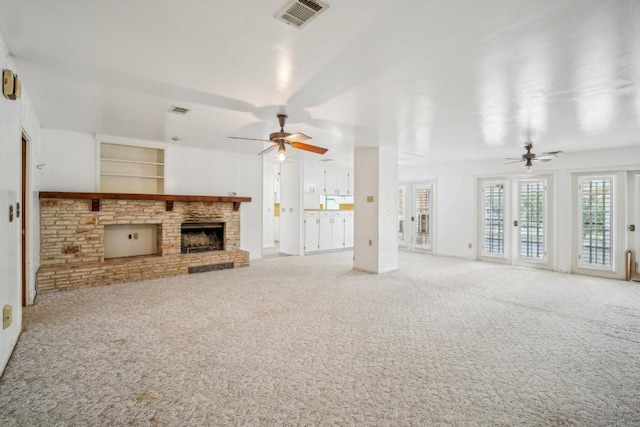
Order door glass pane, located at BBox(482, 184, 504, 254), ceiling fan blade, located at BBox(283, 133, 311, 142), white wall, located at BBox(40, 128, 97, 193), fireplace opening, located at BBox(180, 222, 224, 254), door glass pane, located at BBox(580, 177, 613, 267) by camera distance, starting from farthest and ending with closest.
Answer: door glass pane, located at BBox(482, 184, 504, 254) < fireplace opening, located at BBox(180, 222, 224, 254) < door glass pane, located at BBox(580, 177, 613, 267) < white wall, located at BBox(40, 128, 97, 193) < ceiling fan blade, located at BBox(283, 133, 311, 142)

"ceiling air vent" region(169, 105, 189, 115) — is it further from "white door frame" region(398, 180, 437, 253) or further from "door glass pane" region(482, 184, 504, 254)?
"door glass pane" region(482, 184, 504, 254)

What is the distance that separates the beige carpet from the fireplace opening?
178cm

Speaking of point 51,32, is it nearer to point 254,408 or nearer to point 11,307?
point 11,307

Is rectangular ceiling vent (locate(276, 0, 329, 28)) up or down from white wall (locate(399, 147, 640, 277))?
up

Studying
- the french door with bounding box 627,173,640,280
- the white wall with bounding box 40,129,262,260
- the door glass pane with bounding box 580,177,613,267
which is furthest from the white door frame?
the white wall with bounding box 40,129,262,260

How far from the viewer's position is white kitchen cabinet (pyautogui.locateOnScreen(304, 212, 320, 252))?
8.18 meters

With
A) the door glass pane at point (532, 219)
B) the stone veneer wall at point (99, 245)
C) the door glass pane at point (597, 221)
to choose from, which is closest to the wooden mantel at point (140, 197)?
the stone veneer wall at point (99, 245)

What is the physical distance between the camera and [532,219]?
6809 mm

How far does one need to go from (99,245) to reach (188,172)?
2077 millimetres

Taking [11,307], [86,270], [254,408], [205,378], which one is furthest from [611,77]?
[86,270]

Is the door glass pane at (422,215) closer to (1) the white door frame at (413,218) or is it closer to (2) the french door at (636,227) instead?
(1) the white door frame at (413,218)

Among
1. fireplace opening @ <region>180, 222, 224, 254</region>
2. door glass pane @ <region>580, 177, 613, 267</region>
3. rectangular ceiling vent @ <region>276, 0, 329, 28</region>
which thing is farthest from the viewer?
fireplace opening @ <region>180, 222, 224, 254</region>

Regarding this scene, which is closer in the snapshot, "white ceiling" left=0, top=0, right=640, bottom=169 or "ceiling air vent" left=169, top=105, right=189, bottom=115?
"white ceiling" left=0, top=0, right=640, bottom=169

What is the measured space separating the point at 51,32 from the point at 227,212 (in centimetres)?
459
